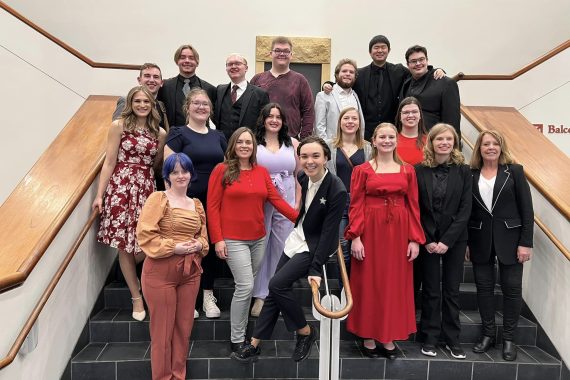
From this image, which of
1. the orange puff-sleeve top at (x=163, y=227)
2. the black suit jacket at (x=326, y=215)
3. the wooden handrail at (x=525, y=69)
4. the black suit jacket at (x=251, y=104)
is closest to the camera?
the orange puff-sleeve top at (x=163, y=227)

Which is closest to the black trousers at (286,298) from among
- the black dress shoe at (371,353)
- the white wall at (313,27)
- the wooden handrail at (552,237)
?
the black dress shoe at (371,353)

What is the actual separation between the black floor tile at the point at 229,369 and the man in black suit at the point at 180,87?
1830 millimetres

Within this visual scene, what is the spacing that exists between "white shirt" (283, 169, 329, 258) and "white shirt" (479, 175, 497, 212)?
3.58ft

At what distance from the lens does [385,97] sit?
3.74 m

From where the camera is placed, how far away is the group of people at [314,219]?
244cm

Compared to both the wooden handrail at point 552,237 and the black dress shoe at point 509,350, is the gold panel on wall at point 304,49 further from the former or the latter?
the black dress shoe at point 509,350

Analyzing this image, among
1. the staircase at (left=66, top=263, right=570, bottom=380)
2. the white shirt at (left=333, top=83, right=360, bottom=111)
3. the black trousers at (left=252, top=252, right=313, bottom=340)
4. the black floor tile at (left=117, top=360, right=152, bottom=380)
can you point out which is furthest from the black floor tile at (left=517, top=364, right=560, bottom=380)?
the black floor tile at (left=117, top=360, right=152, bottom=380)

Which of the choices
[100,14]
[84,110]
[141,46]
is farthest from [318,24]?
[84,110]

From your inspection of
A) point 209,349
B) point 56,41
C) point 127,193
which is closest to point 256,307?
point 209,349

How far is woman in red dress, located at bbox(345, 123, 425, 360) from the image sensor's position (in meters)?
2.62

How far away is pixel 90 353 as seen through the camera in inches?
105

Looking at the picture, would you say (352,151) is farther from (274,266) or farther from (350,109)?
(274,266)

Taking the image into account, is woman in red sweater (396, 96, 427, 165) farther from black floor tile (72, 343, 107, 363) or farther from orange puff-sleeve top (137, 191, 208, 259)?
black floor tile (72, 343, 107, 363)

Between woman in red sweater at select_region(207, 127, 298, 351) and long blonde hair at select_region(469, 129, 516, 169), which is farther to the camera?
long blonde hair at select_region(469, 129, 516, 169)
